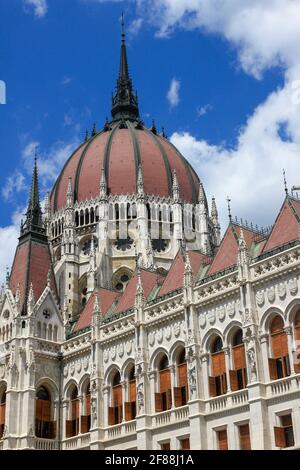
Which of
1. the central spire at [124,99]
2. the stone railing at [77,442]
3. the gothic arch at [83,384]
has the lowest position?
the stone railing at [77,442]

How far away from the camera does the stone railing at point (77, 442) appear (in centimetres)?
4706

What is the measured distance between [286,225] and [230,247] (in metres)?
4.53

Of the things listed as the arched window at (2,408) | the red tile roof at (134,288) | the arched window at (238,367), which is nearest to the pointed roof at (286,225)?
the arched window at (238,367)

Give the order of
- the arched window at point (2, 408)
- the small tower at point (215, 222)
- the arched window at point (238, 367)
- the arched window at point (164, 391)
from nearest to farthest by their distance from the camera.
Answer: the arched window at point (238, 367) → the arched window at point (164, 391) → the arched window at point (2, 408) → the small tower at point (215, 222)

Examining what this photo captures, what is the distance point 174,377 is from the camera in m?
42.9

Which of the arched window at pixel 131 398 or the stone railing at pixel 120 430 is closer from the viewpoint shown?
the stone railing at pixel 120 430

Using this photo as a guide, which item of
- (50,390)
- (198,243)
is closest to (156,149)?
(198,243)

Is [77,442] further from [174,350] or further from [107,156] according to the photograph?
[107,156]

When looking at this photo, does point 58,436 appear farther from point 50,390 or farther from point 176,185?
point 176,185

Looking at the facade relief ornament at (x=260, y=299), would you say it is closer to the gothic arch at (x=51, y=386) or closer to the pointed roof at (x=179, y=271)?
the pointed roof at (x=179, y=271)

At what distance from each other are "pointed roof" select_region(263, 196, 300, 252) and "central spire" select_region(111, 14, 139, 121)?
48588 millimetres

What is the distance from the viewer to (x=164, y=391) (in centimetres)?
4347

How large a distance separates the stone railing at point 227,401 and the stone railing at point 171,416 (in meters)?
1.74

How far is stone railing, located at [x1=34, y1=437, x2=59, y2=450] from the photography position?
4800 cm
